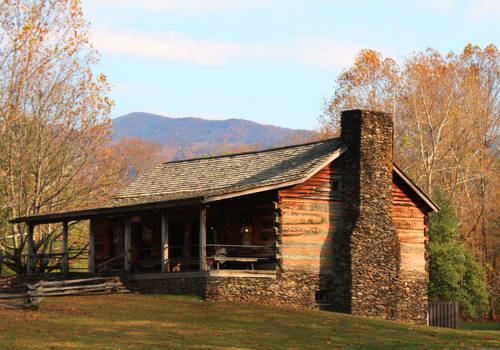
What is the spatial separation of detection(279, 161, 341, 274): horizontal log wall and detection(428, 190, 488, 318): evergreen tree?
12138mm

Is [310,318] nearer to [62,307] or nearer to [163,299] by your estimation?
[163,299]

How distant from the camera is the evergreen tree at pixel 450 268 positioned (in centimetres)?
4100

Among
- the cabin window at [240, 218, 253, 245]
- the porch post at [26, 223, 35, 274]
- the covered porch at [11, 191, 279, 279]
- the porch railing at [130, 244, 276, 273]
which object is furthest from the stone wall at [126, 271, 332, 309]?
the porch post at [26, 223, 35, 274]

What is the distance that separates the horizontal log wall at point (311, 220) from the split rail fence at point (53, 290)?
7204mm

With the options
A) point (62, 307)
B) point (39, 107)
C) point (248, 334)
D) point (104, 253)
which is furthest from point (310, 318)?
point (39, 107)

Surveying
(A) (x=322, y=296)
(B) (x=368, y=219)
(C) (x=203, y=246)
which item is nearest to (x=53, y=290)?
(C) (x=203, y=246)

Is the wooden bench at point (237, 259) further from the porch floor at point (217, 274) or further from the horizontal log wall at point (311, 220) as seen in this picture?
the horizontal log wall at point (311, 220)

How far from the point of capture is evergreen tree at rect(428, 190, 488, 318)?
41.0 m

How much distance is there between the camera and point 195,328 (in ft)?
72.3

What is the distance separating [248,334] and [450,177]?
3893 centimetres

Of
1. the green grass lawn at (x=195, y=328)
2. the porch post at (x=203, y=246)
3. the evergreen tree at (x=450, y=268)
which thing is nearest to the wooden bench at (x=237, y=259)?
the porch post at (x=203, y=246)

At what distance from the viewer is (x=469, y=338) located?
24234 millimetres

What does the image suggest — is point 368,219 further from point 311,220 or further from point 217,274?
point 217,274

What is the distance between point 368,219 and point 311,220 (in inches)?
95.4
